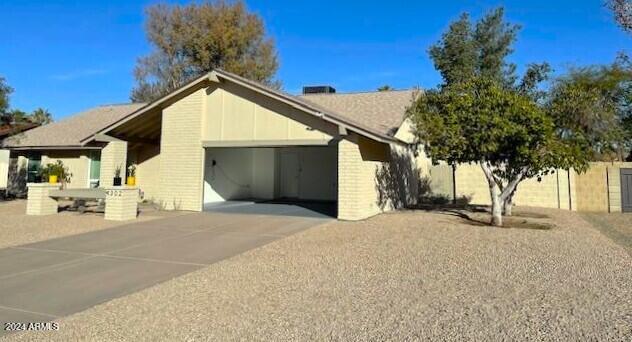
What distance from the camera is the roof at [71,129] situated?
61.3 feet

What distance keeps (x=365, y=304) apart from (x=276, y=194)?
16237 mm

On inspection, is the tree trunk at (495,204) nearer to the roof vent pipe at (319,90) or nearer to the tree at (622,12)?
the tree at (622,12)

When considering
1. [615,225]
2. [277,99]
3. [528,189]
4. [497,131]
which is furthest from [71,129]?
[615,225]

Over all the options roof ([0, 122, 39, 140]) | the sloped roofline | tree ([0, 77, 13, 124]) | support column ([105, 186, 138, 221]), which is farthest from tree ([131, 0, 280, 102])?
support column ([105, 186, 138, 221])

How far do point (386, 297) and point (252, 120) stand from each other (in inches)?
393

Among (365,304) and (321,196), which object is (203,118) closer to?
(321,196)

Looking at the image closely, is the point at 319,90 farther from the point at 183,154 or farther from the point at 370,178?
the point at 370,178

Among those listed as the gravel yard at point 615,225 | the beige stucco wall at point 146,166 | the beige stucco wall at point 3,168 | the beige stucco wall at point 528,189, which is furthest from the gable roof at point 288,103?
the beige stucco wall at point 3,168

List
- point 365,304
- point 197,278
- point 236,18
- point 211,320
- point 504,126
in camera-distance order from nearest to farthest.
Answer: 1. point 211,320
2. point 365,304
3. point 197,278
4. point 504,126
5. point 236,18

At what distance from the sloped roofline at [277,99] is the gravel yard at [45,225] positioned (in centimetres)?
356

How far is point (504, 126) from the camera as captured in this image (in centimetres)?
991

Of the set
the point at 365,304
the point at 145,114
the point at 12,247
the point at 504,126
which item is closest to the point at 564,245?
the point at 504,126

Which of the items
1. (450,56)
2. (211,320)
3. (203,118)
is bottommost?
(211,320)

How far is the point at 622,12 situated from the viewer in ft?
53.3
